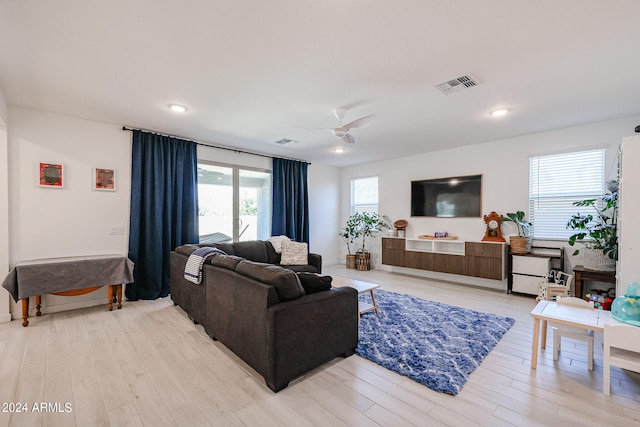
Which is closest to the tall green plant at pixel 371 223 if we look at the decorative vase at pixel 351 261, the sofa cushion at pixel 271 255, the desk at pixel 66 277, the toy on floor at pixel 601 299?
the decorative vase at pixel 351 261

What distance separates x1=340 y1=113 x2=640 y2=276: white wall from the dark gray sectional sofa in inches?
147

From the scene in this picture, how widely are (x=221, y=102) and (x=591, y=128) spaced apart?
5.05 m

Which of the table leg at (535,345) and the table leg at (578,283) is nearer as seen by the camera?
the table leg at (535,345)

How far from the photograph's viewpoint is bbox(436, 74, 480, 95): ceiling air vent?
2.67m

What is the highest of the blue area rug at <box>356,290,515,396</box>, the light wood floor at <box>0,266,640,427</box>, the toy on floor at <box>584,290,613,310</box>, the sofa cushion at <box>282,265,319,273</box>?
the sofa cushion at <box>282,265,319,273</box>

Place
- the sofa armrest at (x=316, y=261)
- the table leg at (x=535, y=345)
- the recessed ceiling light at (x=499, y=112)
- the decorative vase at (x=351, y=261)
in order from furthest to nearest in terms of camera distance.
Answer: the decorative vase at (x=351, y=261)
the sofa armrest at (x=316, y=261)
the recessed ceiling light at (x=499, y=112)
the table leg at (x=535, y=345)

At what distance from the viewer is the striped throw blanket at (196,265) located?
3.05 meters

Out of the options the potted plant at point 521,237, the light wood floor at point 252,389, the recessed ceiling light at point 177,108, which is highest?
the recessed ceiling light at point 177,108

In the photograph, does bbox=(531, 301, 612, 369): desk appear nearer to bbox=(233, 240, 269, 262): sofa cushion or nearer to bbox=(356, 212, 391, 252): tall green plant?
bbox=(233, 240, 269, 262): sofa cushion

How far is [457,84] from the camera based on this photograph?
2771mm

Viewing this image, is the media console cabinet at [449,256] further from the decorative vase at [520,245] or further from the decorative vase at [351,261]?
the decorative vase at [351,261]

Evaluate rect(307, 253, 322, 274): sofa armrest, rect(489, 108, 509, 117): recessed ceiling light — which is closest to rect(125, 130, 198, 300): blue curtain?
rect(307, 253, 322, 274): sofa armrest

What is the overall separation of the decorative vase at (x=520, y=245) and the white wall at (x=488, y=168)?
1.19 ft

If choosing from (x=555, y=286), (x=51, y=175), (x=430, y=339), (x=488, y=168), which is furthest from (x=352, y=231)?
(x=51, y=175)
